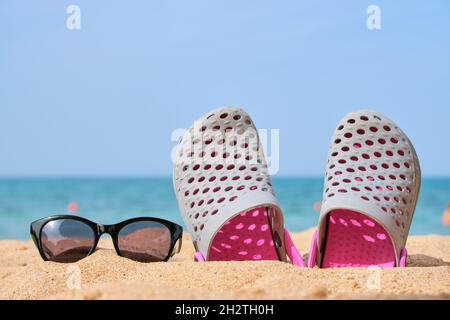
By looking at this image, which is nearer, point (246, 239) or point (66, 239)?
point (66, 239)

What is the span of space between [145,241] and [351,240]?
74 cm

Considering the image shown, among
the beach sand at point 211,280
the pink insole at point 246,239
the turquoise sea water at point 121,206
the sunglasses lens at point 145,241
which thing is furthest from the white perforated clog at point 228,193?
the turquoise sea water at point 121,206

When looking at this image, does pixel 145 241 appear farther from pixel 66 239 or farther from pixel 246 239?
pixel 246 239

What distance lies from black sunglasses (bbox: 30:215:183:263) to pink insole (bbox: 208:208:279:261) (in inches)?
7.6

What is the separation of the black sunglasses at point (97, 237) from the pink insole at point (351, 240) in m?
0.55

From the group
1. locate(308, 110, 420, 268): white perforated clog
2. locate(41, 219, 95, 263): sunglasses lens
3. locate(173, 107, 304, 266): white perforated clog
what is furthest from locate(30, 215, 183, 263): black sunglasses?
locate(308, 110, 420, 268): white perforated clog

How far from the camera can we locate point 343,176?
228 centimetres

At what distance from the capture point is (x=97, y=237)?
212cm

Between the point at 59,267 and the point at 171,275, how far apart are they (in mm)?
407

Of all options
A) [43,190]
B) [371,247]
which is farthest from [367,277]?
[43,190]

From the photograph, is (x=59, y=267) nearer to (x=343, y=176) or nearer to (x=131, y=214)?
(x=343, y=176)

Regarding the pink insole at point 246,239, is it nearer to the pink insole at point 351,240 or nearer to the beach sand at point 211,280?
the pink insole at point 351,240

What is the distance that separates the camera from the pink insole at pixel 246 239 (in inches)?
90.0

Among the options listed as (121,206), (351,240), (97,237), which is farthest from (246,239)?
(121,206)
